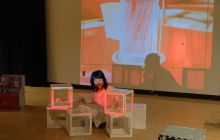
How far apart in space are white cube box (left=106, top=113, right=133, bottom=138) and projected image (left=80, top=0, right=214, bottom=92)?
2427 millimetres

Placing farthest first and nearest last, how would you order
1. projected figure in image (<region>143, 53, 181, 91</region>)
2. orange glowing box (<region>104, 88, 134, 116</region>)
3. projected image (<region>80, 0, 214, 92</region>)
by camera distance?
projected figure in image (<region>143, 53, 181, 91</region>) → projected image (<region>80, 0, 214, 92</region>) → orange glowing box (<region>104, 88, 134, 116</region>)

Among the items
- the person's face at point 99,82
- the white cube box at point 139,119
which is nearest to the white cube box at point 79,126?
the person's face at point 99,82

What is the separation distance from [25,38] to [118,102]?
135 inches

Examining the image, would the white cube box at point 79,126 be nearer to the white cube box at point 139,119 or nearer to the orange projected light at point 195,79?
the white cube box at point 139,119

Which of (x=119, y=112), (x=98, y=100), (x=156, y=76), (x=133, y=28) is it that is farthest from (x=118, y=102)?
(x=133, y=28)

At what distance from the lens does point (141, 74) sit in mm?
6395

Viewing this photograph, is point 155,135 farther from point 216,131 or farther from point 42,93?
point 42,93

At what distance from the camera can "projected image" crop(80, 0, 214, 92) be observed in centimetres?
602

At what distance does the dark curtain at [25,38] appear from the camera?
22.1ft

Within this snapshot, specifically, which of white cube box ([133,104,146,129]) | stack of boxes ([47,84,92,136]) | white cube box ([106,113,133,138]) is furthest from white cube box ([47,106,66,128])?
white cube box ([133,104,146,129])

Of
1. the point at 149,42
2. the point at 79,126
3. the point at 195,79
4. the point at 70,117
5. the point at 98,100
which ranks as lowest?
the point at 79,126

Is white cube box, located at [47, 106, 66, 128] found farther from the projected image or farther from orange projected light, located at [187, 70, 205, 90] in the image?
orange projected light, located at [187, 70, 205, 90]

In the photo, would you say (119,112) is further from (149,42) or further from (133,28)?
(133,28)

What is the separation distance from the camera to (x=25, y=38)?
6.80 m
